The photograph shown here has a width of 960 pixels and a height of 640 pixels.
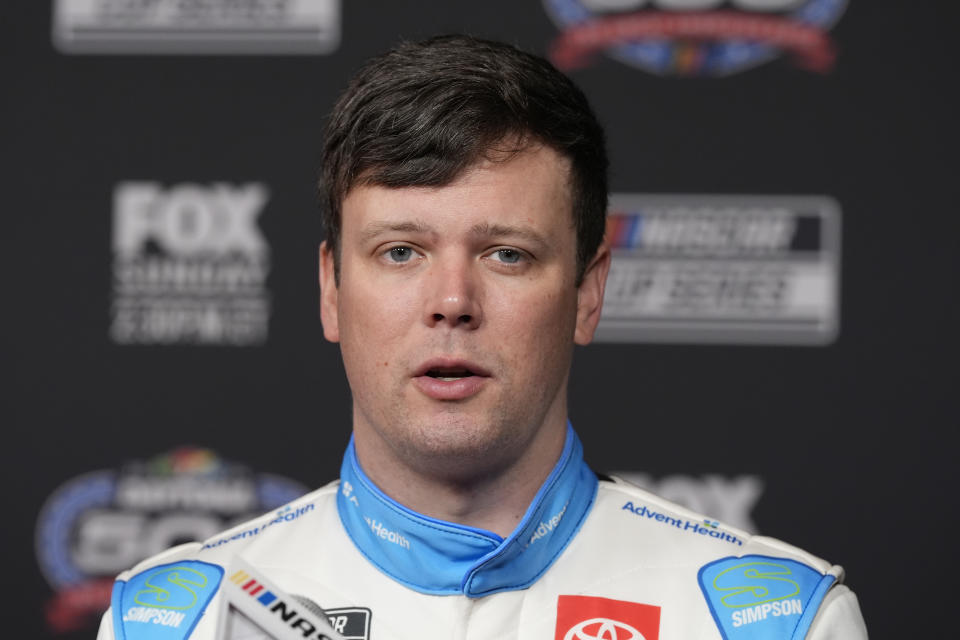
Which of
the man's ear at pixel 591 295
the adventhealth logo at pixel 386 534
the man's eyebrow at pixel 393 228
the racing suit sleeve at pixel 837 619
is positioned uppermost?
the man's eyebrow at pixel 393 228

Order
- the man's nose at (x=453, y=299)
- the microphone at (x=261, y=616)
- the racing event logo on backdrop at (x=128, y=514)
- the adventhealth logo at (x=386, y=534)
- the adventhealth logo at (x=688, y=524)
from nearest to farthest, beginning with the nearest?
1. the microphone at (x=261, y=616)
2. the man's nose at (x=453, y=299)
3. the adventhealth logo at (x=386, y=534)
4. the adventhealth logo at (x=688, y=524)
5. the racing event logo on backdrop at (x=128, y=514)

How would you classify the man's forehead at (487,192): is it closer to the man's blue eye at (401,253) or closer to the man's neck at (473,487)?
the man's blue eye at (401,253)

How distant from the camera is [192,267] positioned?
276 centimetres

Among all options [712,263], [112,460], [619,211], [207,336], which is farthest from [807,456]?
[112,460]

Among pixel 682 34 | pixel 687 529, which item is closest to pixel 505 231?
pixel 687 529

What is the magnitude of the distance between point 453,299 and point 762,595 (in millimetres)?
525

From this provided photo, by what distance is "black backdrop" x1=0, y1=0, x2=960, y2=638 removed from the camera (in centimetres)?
260

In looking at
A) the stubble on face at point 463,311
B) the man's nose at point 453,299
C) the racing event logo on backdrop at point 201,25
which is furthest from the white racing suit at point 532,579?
the racing event logo on backdrop at point 201,25

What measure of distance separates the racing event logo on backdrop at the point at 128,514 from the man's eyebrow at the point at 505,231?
1.48m

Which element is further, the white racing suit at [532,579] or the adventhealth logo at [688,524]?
the adventhealth logo at [688,524]

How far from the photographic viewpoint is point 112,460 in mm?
2740

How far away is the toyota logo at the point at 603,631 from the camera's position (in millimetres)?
1417

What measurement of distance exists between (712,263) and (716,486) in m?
0.50

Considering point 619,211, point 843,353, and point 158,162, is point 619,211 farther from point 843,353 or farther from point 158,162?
point 158,162
